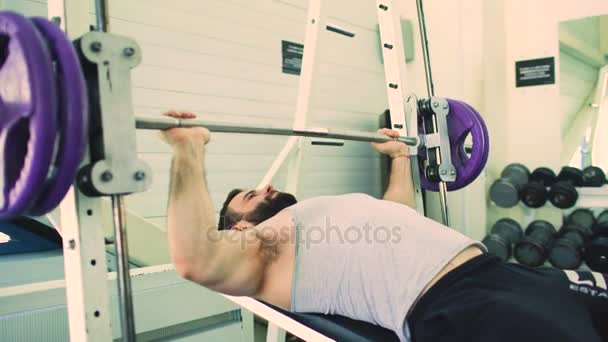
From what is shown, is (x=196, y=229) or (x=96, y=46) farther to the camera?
(x=196, y=229)

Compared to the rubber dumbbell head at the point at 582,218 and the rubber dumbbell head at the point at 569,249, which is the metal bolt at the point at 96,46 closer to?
the rubber dumbbell head at the point at 569,249

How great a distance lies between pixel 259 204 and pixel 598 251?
2425mm

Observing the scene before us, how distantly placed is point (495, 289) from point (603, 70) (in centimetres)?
332

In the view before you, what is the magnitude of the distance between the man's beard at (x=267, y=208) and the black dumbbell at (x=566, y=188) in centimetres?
247

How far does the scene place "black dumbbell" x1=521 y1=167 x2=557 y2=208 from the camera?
310 centimetres

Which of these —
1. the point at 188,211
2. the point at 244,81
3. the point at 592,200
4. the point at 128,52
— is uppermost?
the point at 244,81

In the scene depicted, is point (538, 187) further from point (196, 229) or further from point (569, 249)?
point (196, 229)

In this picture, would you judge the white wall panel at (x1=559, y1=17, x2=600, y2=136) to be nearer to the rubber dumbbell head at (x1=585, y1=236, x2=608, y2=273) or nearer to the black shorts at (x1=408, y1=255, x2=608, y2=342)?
the rubber dumbbell head at (x1=585, y1=236, x2=608, y2=273)

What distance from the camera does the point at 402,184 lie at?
1683 mm

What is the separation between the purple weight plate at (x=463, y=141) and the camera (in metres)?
1.58

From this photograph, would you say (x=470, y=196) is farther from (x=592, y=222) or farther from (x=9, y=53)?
(x=9, y=53)

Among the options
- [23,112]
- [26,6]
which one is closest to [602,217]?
[23,112]

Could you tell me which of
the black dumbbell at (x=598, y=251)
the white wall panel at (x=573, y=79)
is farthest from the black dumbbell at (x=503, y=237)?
the white wall panel at (x=573, y=79)

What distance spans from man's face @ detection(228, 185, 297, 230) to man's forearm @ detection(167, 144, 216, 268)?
0.36 metres
